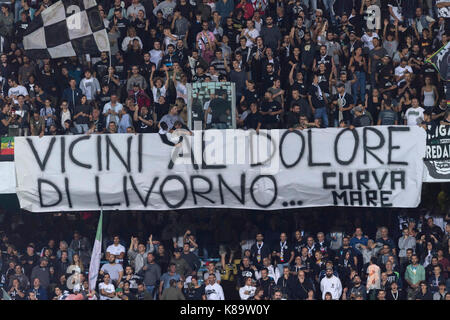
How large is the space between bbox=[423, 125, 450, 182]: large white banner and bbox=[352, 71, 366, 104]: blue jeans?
2.09m

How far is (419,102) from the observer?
24.9 m

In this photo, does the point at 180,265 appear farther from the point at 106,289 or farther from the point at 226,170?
the point at 226,170

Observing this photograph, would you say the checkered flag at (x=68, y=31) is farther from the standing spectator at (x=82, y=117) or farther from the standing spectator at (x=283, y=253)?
the standing spectator at (x=283, y=253)

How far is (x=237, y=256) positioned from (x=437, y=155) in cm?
417

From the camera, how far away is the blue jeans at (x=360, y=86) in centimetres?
2519

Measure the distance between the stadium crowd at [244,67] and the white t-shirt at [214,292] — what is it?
306 cm

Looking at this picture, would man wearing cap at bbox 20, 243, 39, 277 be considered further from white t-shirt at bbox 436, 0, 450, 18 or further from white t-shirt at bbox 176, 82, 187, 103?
white t-shirt at bbox 436, 0, 450, 18

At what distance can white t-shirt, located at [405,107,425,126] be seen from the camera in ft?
79.0

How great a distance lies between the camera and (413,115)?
24188mm

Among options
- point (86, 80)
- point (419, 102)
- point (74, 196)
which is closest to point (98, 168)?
point (74, 196)

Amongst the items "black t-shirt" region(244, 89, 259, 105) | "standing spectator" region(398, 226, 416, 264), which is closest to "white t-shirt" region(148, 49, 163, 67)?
"black t-shirt" region(244, 89, 259, 105)

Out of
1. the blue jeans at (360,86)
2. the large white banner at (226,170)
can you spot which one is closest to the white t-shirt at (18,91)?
the large white banner at (226,170)

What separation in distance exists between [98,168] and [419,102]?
20.8 ft

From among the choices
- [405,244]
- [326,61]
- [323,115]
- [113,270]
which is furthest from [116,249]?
[326,61]
